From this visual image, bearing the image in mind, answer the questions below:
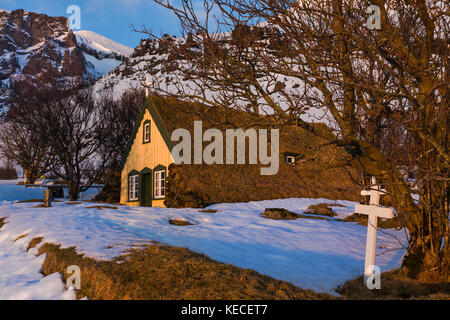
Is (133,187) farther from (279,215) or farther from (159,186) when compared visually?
(279,215)

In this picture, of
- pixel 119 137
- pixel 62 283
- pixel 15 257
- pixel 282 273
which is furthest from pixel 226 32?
pixel 119 137

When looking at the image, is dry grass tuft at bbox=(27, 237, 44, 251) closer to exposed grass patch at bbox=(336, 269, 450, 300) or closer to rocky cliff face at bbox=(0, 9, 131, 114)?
exposed grass patch at bbox=(336, 269, 450, 300)

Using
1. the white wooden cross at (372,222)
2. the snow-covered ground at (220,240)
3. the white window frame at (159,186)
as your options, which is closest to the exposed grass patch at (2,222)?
the snow-covered ground at (220,240)

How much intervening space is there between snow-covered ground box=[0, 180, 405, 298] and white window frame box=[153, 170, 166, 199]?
13.6 ft

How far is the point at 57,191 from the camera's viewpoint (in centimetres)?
3116

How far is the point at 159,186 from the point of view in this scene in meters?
19.0

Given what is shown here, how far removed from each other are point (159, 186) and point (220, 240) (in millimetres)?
9906

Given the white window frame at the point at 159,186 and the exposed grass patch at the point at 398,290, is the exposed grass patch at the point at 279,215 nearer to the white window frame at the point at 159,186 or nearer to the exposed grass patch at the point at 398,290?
the white window frame at the point at 159,186

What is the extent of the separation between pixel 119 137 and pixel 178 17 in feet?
92.4

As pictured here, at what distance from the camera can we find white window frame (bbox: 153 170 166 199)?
18781 mm

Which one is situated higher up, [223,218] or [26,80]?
[26,80]

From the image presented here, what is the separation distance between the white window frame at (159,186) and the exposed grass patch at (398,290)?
529 inches

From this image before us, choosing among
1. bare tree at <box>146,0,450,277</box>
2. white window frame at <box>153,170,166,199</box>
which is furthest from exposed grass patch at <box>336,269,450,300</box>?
white window frame at <box>153,170,166,199</box>
